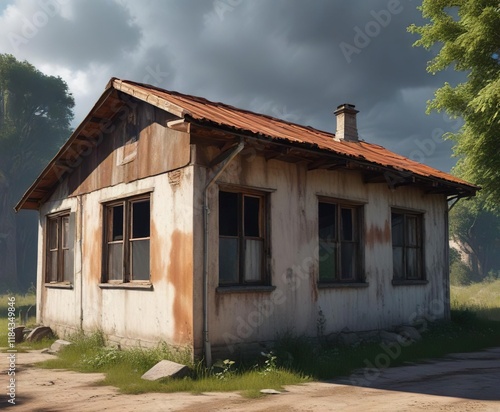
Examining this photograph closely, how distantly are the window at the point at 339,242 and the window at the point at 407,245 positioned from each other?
4.88 feet

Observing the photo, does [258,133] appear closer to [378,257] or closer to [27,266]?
[378,257]

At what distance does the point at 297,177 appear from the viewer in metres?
9.74

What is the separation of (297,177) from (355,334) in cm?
336

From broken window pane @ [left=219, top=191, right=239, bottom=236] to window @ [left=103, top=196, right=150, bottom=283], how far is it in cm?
146

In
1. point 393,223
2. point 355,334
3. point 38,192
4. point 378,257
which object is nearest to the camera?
point 355,334

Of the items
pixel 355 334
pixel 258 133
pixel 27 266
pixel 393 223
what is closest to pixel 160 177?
pixel 258 133

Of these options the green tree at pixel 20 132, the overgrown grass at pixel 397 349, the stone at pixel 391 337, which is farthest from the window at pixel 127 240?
the green tree at pixel 20 132

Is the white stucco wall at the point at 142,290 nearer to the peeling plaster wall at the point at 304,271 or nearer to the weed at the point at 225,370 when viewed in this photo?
the peeling plaster wall at the point at 304,271

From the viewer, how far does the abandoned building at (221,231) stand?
8.37 metres

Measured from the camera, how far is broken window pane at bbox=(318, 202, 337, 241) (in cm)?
1066

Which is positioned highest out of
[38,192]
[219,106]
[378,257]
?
[219,106]

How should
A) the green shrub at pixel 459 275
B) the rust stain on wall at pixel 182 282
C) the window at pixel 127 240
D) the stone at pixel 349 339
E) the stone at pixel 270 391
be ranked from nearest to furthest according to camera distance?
the stone at pixel 270 391 < the rust stain on wall at pixel 182 282 < the window at pixel 127 240 < the stone at pixel 349 339 < the green shrub at pixel 459 275

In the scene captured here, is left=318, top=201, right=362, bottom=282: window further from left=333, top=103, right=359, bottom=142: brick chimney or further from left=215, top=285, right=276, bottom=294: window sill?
left=333, top=103, right=359, bottom=142: brick chimney

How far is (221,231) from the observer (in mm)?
9047
